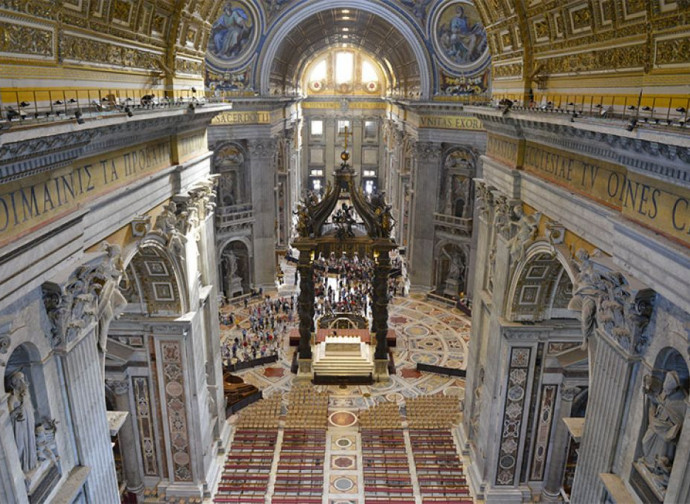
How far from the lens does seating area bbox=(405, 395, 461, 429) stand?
1914 cm

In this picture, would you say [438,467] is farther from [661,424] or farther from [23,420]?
[23,420]

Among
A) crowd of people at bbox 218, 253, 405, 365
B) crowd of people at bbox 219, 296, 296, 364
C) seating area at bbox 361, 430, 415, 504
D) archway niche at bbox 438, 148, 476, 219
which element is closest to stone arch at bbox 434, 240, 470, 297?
archway niche at bbox 438, 148, 476, 219

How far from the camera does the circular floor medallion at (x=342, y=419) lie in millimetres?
19766

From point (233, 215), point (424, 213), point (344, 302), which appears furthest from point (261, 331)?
point (424, 213)

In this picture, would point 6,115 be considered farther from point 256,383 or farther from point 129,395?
point 256,383

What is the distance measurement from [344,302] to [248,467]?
45.4ft

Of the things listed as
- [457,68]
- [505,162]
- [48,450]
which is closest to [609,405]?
[505,162]

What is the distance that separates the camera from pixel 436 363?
79.7 feet

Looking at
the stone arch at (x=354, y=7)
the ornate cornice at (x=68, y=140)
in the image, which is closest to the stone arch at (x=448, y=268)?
the stone arch at (x=354, y=7)

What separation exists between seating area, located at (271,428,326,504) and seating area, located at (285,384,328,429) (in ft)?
0.95

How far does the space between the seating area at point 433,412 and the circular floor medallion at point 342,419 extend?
2041mm

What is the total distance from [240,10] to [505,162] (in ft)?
Answer: 61.3

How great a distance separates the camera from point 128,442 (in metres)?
14.7

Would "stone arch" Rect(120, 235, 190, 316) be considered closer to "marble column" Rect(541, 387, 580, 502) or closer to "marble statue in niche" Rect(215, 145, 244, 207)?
"marble column" Rect(541, 387, 580, 502)
